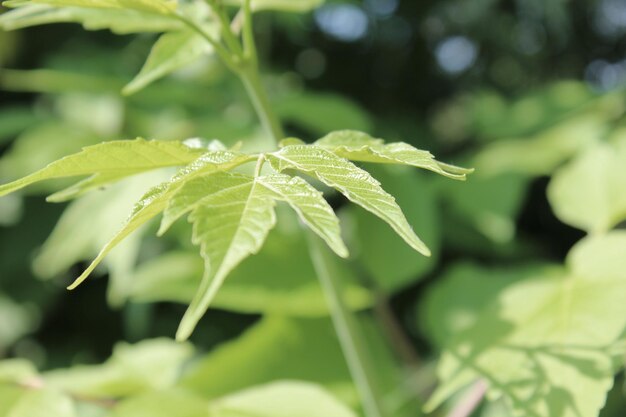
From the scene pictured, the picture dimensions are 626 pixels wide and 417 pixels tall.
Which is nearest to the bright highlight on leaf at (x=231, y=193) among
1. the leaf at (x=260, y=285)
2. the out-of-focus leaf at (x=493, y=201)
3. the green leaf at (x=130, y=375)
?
the green leaf at (x=130, y=375)

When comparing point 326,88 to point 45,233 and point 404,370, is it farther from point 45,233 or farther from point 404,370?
point 404,370

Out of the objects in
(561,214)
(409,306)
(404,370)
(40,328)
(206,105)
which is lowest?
(40,328)

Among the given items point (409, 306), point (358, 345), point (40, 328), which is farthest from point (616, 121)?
point (40, 328)

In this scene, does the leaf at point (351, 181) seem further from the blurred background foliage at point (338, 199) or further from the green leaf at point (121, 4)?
the blurred background foliage at point (338, 199)

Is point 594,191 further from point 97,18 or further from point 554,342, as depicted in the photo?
point 97,18

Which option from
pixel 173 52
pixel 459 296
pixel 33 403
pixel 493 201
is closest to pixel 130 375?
pixel 33 403

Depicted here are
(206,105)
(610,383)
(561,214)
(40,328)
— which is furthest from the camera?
(40,328)
